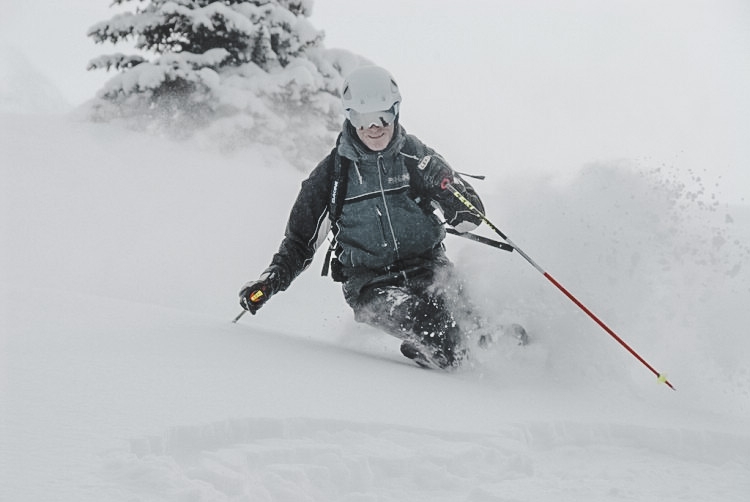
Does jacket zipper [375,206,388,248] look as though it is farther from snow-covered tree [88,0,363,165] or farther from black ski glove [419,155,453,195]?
snow-covered tree [88,0,363,165]

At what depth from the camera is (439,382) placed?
368 centimetres

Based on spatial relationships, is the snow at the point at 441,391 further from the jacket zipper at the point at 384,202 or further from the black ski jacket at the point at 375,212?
the jacket zipper at the point at 384,202

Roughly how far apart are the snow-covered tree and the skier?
319 inches

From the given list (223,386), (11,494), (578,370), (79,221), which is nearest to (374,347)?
(578,370)

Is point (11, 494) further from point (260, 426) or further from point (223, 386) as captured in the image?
point (223, 386)

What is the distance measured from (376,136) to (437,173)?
420mm

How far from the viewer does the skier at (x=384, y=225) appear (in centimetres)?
422

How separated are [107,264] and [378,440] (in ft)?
18.8

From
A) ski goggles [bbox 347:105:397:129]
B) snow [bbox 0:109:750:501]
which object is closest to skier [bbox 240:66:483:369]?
ski goggles [bbox 347:105:397:129]

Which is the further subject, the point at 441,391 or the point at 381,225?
the point at 381,225

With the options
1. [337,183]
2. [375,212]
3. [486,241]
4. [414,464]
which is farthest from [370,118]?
[414,464]

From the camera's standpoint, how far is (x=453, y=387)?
359cm

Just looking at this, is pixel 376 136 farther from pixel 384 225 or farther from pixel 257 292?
pixel 257 292

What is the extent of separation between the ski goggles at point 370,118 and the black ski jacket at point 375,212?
0.30 feet
